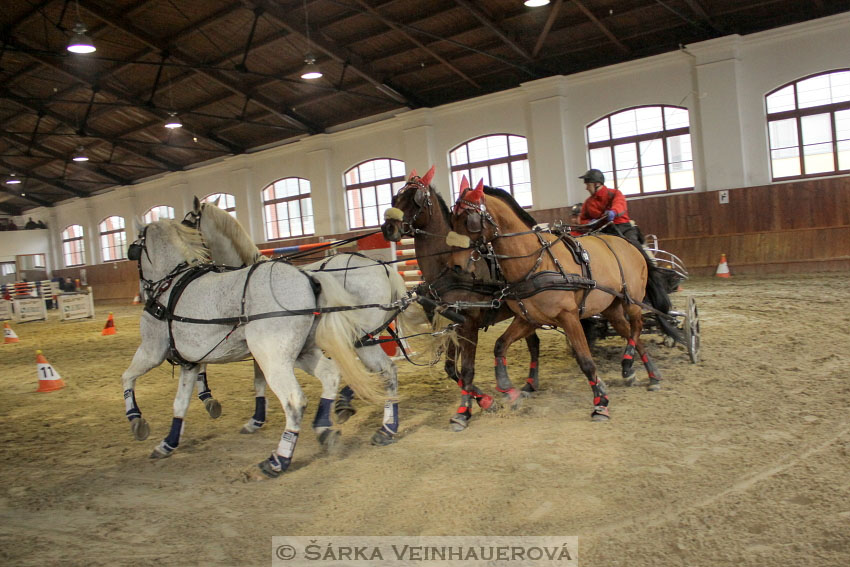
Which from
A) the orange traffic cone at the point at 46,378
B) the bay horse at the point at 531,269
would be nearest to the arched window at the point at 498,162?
the orange traffic cone at the point at 46,378

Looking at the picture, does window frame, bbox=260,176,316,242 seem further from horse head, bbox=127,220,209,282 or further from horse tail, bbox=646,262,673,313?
horse head, bbox=127,220,209,282

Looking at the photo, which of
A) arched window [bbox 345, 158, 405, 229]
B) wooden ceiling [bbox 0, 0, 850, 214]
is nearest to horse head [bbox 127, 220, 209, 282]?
wooden ceiling [bbox 0, 0, 850, 214]

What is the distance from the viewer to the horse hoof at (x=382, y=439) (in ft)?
15.0

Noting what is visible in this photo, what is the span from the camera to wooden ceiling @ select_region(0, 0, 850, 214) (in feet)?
46.1

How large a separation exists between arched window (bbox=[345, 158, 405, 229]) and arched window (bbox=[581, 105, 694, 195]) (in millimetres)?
6812

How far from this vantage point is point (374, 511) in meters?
3.37

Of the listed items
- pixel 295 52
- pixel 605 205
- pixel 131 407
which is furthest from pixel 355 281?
pixel 295 52

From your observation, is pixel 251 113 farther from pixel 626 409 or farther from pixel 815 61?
pixel 626 409

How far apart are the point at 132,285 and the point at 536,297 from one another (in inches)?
1012

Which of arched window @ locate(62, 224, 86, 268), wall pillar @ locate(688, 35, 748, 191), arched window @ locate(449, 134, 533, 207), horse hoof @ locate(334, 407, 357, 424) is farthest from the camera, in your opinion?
arched window @ locate(62, 224, 86, 268)

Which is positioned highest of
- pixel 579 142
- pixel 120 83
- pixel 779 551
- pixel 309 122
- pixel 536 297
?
pixel 120 83

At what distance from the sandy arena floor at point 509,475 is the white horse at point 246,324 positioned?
481 millimetres

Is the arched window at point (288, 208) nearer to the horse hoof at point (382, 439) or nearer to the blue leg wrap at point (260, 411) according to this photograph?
the blue leg wrap at point (260, 411)

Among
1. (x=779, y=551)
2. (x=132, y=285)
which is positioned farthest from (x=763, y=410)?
(x=132, y=285)
